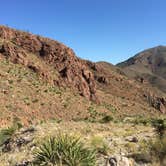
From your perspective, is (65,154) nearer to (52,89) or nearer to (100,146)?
(100,146)

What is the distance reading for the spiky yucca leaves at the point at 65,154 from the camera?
977 centimetres

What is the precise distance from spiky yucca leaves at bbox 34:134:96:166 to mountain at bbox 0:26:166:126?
2131cm

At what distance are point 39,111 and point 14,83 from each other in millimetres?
5292

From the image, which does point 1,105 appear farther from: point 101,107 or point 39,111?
point 101,107

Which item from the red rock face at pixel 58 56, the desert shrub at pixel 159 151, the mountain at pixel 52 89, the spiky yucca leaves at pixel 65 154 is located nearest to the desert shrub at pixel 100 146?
the desert shrub at pixel 159 151

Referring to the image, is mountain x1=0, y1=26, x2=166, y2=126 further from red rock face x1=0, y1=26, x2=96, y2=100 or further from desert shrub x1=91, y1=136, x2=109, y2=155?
desert shrub x1=91, y1=136, x2=109, y2=155

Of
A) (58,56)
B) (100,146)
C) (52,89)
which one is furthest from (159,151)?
(58,56)

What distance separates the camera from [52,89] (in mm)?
47594

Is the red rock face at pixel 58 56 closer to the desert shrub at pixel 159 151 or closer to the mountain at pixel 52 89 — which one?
the mountain at pixel 52 89

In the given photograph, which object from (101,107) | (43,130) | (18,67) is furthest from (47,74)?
(43,130)

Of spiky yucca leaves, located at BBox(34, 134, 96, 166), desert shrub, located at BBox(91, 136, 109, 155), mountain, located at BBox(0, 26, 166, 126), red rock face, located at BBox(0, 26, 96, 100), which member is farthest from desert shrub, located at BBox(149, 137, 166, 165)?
red rock face, located at BBox(0, 26, 96, 100)

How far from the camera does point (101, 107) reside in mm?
53375

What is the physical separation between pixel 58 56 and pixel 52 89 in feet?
42.6

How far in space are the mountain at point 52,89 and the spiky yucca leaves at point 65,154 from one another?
69.9 ft
